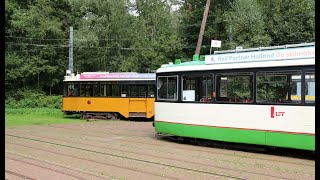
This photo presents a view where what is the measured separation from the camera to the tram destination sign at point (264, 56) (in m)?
9.98

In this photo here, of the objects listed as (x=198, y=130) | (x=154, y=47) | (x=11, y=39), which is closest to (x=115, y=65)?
(x=154, y=47)

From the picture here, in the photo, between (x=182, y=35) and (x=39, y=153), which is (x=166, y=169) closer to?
(x=39, y=153)

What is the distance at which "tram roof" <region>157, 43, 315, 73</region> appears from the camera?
10000 mm

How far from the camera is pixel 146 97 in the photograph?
23.6 meters

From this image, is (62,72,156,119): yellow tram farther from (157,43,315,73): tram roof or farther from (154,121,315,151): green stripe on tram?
(157,43,315,73): tram roof

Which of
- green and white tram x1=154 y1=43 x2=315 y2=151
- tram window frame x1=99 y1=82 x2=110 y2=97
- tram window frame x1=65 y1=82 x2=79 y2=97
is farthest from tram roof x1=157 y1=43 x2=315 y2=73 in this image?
tram window frame x1=65 y1=82 x2=79 y2=97

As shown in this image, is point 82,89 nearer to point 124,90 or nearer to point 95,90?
point 95,90

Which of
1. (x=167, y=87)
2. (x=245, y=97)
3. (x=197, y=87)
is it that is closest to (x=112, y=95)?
(x=167, y=87)

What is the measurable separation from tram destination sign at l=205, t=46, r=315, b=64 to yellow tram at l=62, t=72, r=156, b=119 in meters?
11.7

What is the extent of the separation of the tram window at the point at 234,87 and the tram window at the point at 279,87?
0.32 metres

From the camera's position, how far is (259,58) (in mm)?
10906

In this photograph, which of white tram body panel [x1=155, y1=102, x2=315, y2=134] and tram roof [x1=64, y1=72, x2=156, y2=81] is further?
tram roof [x1=64, y1=72, x2=156, y2=81]

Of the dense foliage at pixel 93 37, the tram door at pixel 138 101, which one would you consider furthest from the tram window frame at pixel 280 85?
the dense foliage at pixel 93 37

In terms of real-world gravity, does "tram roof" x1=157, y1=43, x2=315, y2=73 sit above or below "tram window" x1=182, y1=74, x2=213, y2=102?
above
